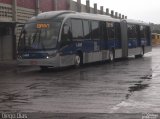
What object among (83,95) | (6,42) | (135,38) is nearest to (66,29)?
(83,95)

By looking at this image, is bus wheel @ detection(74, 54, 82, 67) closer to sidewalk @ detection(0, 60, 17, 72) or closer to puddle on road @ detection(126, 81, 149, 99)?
sidewalk @ detection(0, 60, 17, 72)

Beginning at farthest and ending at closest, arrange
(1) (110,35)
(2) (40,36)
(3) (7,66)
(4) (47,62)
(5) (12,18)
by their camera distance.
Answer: (5) (12,18) → (1) (110,35) → (3) (7,66) → (2) (40,36) → (4) (47,62)

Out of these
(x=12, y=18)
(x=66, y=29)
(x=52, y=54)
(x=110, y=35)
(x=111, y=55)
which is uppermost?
(x=12, y=18)

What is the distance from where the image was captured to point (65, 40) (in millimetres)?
25750

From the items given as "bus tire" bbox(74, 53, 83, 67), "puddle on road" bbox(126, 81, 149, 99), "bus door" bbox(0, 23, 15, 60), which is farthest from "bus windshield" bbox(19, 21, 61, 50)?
"bus door" bbox(0, 23, 15, 60)

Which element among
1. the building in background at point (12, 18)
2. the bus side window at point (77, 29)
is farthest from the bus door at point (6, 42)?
the bus side window at point (77, 29)

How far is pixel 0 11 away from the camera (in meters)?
33.9

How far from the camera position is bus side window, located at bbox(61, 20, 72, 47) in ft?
83.6

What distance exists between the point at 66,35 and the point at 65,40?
0.89ft

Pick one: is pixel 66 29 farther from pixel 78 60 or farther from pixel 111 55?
pixel 111 55

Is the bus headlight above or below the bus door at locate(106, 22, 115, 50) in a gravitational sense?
below

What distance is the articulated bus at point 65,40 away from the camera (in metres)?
25.0

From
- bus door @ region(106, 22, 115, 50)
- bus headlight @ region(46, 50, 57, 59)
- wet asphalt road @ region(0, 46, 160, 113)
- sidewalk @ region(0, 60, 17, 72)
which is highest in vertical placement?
bus door @ region(106, 22, 115, 50)

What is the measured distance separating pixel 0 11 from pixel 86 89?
18.7 m
